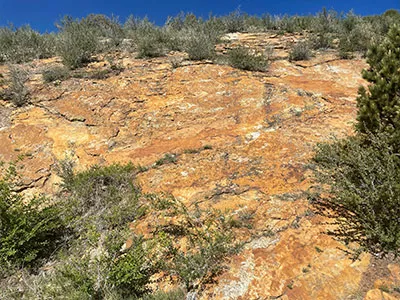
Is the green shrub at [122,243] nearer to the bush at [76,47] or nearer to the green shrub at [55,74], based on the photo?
the green shrub at [55,74]

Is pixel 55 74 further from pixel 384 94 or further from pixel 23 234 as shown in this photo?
pixel 384 94

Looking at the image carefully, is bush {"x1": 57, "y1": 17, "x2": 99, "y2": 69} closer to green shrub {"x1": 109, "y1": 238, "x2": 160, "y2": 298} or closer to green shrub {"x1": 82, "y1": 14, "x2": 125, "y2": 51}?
green shrub {"x1": 82, "y1": 14, "x2": 125, "y2": 51}

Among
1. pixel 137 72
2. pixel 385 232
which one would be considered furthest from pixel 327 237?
pixel 137 72

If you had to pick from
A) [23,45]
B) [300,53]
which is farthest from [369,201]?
[23,45]

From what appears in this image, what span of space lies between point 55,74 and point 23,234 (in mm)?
4669

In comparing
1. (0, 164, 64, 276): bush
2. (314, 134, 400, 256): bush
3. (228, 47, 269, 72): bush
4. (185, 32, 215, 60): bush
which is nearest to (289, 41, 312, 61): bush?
(228, 47, 269, 72): bush

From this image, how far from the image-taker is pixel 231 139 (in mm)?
4949

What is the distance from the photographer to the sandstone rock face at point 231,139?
262 centimetres

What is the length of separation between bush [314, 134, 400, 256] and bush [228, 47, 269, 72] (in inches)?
171

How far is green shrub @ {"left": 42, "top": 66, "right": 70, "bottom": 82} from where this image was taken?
22.4 ft

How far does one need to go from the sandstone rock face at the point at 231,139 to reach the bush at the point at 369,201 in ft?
0.62

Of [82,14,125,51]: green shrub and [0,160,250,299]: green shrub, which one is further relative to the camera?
[82,14,125,51]: green shrub

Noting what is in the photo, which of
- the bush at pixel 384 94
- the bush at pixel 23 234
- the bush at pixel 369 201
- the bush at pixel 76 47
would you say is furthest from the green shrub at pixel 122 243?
the bush at pixel 76 47

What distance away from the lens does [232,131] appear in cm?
520
